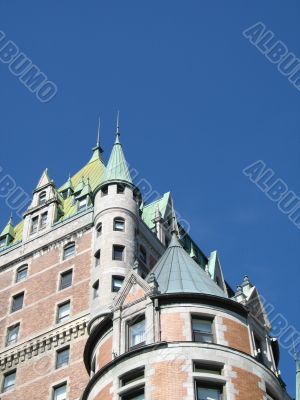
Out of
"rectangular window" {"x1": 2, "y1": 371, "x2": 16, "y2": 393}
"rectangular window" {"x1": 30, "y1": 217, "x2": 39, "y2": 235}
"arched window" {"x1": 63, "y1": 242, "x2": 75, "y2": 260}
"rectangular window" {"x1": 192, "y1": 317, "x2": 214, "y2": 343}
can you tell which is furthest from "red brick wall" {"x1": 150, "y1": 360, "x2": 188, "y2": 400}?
"rectangular window" {"x1": 30, "y1": 217, "x2": 39, "y2": 235}

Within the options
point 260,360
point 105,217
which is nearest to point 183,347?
point 260,360

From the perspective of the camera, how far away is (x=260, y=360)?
41.3 m

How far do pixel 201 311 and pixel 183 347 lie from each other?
2.86 meters

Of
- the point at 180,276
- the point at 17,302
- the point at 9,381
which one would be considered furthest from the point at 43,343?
the point at 180,276

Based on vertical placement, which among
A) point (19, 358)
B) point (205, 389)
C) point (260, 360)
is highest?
point (19, 358)

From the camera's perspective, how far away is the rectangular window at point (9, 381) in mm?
57291

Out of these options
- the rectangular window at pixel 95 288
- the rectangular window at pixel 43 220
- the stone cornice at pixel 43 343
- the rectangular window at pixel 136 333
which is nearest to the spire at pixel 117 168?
the rectangular window at pixel 43 220

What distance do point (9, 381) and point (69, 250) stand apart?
36.8 ft

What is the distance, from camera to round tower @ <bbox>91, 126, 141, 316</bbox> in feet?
188

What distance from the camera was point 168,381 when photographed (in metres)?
37.4

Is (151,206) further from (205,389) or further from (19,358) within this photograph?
(205,389)

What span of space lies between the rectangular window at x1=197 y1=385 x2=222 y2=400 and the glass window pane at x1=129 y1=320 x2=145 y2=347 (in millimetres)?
4194

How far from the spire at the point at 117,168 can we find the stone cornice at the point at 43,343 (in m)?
12.2

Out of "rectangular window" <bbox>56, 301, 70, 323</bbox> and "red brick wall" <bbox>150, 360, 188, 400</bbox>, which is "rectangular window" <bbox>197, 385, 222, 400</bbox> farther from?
"rectangular window" <bbox>56, 301, 70, 323</bbox>
